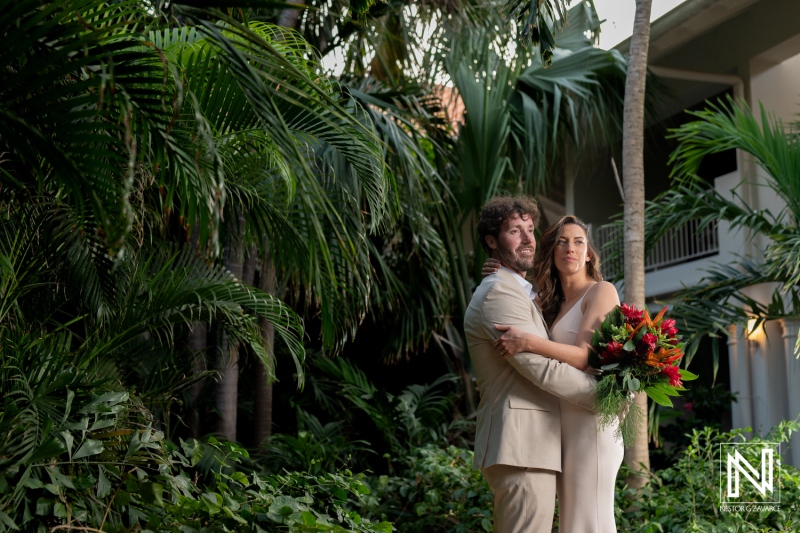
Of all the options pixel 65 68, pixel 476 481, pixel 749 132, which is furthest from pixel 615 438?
pixel 749 132

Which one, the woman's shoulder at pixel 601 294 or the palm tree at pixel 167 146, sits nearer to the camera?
the palm tree at pixel 167 146

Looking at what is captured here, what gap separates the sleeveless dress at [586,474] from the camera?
3434mm

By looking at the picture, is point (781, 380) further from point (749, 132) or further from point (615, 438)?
point (615, 438)

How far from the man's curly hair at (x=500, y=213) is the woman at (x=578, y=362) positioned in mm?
133

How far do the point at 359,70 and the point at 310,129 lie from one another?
6085mm

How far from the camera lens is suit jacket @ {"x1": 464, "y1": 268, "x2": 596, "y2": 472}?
3396 mm

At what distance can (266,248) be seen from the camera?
662cm

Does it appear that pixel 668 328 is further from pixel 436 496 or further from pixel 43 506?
pixel 436 496

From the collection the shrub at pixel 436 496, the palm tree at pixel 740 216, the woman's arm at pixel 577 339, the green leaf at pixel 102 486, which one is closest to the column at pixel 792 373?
the palm tree at pixel 740 216

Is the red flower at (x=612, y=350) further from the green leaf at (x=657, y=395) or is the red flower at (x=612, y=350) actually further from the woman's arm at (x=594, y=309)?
the green leaf at (x=657, y=395)

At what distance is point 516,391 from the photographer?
354cm

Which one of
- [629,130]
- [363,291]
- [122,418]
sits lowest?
[122,418]

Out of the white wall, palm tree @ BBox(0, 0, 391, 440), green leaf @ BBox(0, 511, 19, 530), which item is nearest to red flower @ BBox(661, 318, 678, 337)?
palm tree @ BBox(0, 0, 391, 440)

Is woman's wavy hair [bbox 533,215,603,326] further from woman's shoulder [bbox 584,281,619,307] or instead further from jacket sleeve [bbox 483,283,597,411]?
jacket sleeve [bbox 483,283,597,411]
